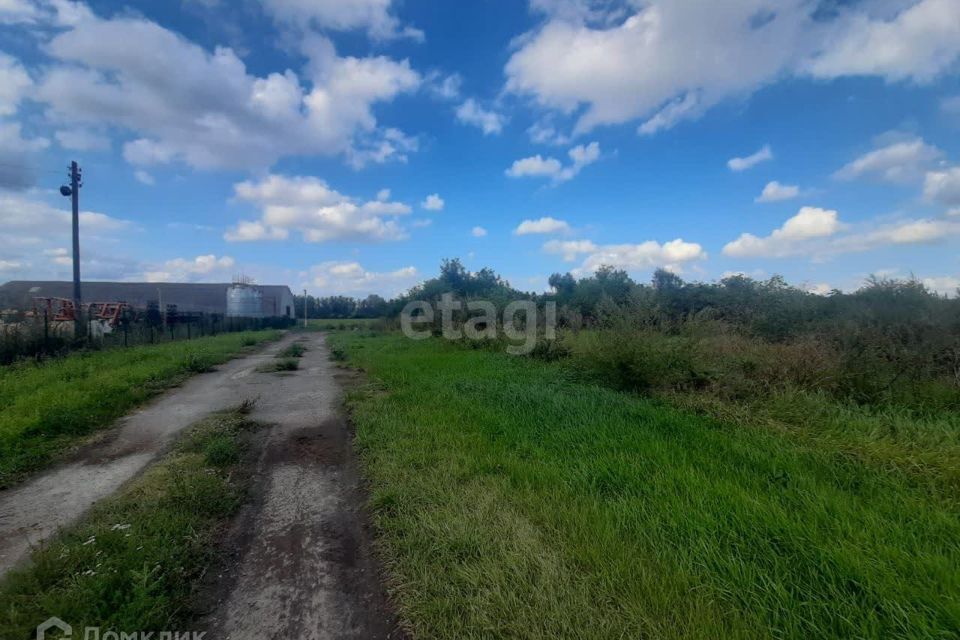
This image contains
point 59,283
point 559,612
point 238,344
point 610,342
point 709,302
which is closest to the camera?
point 559,612

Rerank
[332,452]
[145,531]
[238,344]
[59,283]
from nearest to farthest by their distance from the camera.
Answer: [145,531]
[332,452]
[238,344]
[59,283]

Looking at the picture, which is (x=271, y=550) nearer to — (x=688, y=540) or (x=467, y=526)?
(x=467, y=526)

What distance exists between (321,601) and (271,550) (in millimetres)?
671

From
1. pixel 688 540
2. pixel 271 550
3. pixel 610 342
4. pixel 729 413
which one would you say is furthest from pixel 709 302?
pixel 271 550

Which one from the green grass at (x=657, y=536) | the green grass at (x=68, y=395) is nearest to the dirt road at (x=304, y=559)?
the green grass at (x=657, y=536)

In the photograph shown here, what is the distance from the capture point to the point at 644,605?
1.83 metres

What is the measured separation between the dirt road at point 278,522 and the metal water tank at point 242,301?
3522cm

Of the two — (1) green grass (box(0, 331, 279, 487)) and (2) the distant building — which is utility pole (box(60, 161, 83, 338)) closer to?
(1) green grass (box(0, 331, 279, 487))

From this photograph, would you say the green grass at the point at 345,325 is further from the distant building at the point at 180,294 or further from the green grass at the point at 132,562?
the green grass at the point at 132,562

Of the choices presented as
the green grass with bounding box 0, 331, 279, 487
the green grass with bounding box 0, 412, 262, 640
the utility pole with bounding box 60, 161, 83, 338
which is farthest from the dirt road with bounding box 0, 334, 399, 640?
the utility pole with bounding box 60, 161, 83, 338

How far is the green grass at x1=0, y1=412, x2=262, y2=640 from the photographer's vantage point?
1900 millimetres

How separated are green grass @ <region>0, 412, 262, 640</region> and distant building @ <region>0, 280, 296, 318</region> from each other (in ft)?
127

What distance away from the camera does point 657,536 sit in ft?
7.70

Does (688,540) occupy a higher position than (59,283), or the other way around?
(59,283)
